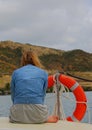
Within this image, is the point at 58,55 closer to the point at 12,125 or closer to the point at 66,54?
the point at 66,54

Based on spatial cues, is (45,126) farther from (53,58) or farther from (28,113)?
(53,58)

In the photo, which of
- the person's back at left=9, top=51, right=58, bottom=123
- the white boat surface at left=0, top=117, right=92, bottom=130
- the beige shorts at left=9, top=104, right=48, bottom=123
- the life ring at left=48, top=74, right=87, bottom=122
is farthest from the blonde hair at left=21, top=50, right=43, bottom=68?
the life ring at left=48, top=74, right=87, bottom=122

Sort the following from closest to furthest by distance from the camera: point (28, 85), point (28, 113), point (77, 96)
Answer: point (28, 113), point (28, 85), point (77, 96)

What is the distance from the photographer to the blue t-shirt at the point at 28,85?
20.3 ft

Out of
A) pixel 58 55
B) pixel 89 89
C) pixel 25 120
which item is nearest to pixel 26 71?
pixel 25 120

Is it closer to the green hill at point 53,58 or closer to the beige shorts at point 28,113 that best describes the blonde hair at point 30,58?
the beige shorts at point 28,113

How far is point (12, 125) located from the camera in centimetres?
591

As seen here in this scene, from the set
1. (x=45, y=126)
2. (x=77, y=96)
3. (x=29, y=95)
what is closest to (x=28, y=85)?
(x=29, y=95)

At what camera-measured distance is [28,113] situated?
6.10 meters

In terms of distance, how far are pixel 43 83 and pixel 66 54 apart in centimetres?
11637

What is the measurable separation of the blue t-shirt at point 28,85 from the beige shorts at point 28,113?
0.07 meters

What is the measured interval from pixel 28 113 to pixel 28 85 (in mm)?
397

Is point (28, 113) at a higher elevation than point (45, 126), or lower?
higher

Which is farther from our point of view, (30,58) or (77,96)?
(77,96)
